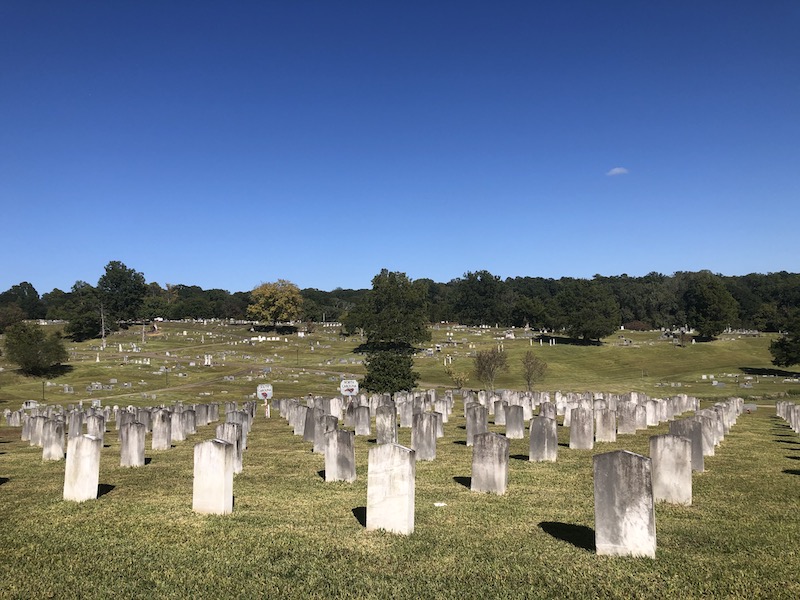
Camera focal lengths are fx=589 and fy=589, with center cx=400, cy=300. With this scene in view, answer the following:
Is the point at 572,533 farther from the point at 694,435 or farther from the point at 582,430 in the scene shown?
the point at 582,430

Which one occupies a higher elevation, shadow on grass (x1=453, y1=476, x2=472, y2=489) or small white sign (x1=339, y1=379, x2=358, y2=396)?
shadow on grass (x1=453, y1=476, x2=472, y2=489)

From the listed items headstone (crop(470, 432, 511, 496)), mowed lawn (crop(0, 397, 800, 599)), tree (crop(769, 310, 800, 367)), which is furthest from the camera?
tree (crop(769, 310, 800, 367))

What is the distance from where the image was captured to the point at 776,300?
144250 millimetres

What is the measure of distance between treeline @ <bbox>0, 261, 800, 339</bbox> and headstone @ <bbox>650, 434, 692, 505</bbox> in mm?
85764

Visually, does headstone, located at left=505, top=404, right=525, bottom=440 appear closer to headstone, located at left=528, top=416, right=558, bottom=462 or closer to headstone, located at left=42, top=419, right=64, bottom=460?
headstone, located at left=528, top=416, right=558, bottom=462

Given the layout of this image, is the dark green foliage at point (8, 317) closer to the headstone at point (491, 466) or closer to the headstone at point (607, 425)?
the headstone at point (607, 425)

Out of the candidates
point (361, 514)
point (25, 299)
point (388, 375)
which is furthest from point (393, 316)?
point (25, 299)

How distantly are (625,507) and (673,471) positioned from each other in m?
4.06

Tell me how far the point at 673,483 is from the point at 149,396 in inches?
1821

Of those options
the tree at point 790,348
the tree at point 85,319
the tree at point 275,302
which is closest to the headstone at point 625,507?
the tree at point 790,348

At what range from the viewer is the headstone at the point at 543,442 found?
17.6m

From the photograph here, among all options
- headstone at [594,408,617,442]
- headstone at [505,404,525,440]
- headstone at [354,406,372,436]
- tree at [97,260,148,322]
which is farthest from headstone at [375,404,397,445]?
tree at [97,260,148,322]

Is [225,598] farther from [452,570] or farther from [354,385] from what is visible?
[354,385]

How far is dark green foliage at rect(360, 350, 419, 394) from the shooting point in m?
41.9
